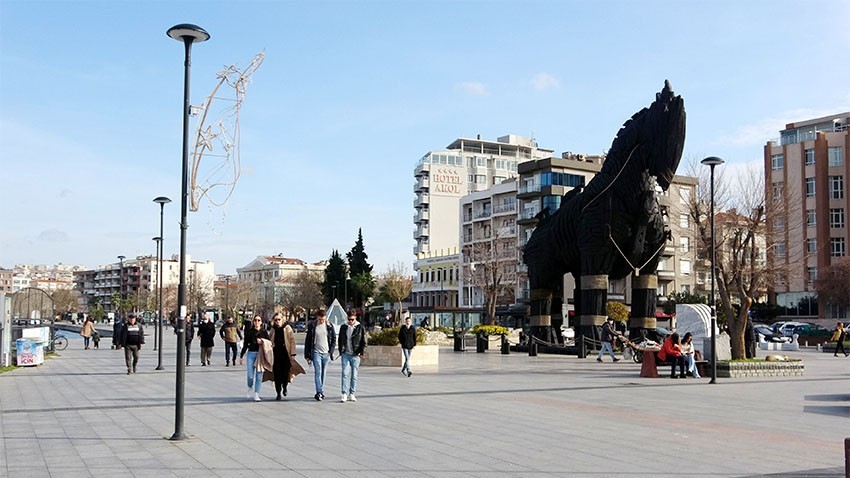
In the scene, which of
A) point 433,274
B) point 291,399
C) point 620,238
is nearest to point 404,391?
point 291,399

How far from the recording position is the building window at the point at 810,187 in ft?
228

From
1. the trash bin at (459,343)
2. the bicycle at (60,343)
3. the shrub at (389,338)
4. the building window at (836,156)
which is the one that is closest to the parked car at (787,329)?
the building window at (836,156)

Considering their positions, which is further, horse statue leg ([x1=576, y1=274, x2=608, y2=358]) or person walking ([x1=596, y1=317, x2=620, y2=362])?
horse statue leg ([x1=576, y1=274, x2=608, y2=358])

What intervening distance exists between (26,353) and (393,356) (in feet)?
38.1

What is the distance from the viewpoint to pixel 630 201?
2648 cm

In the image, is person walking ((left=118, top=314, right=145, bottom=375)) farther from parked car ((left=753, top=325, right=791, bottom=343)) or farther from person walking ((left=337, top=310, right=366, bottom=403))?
parked car ((left=753, top=325, right=791, bottom=343))

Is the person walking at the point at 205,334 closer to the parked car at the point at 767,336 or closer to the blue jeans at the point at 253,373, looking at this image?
the blue jeans at the point at 253,373

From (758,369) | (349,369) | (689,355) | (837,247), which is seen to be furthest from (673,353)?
(837,247)

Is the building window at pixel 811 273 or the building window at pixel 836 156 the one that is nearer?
the building window at pixel 836 156

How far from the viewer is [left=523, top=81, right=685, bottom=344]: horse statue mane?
25.1 m

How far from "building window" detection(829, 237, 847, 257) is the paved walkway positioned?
54425 millimetres

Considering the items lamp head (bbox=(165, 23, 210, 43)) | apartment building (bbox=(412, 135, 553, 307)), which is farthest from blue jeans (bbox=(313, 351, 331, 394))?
apartment building (bbox=(412, 135, 553, 307))

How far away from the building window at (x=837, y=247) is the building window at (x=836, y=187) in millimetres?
3585

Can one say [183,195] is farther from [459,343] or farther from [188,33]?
[459,343]
